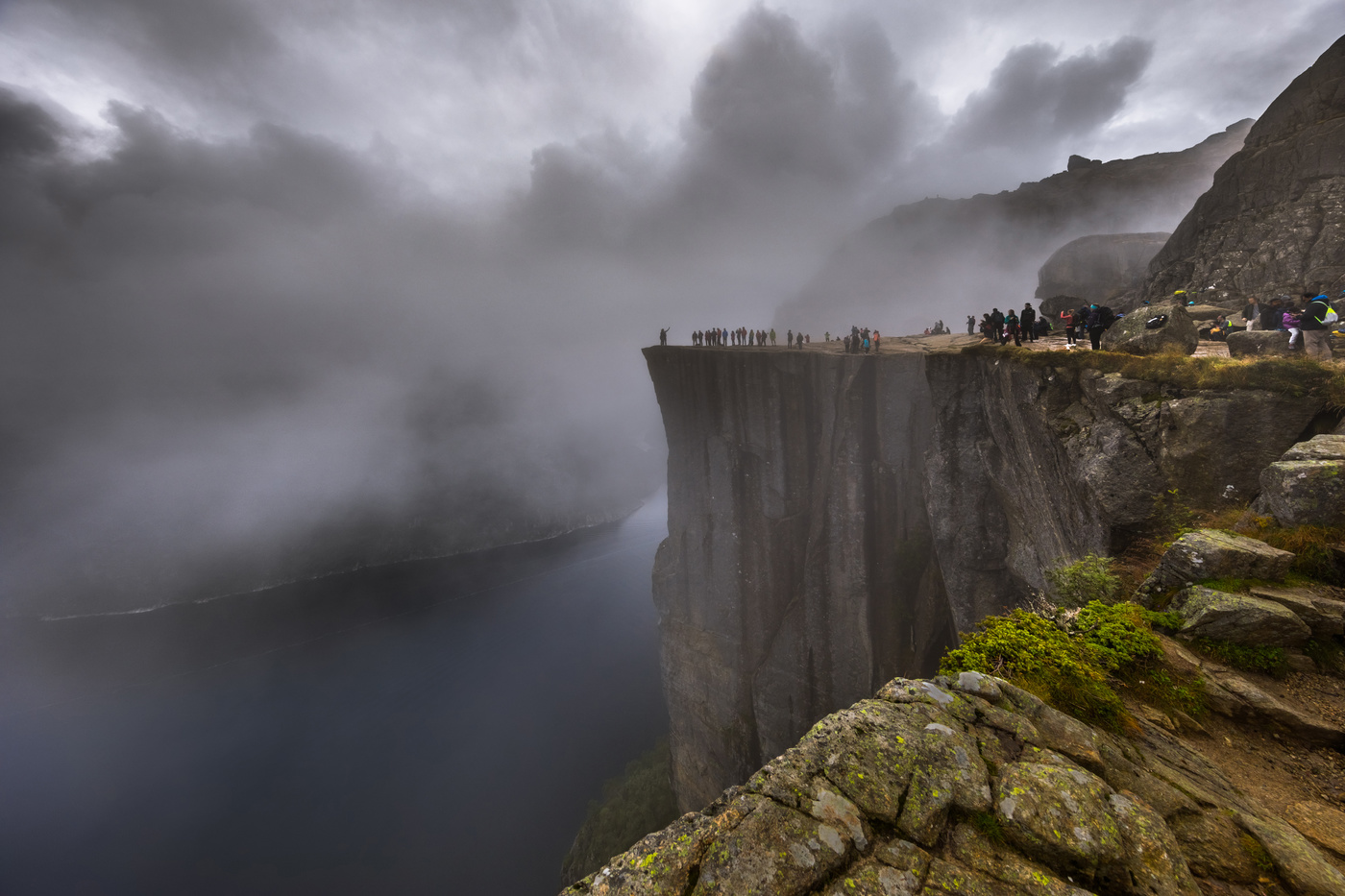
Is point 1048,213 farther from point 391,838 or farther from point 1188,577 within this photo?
point 391,838

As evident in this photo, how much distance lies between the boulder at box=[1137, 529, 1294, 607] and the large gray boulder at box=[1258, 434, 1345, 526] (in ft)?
4.62

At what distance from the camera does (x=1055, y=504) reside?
1642 cm

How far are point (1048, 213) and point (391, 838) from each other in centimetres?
13463

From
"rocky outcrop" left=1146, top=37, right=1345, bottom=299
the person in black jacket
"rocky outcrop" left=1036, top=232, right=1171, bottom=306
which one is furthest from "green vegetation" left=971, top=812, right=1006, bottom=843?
"rocky outcrop" left=1036, top=232, right=1171, bottom=306

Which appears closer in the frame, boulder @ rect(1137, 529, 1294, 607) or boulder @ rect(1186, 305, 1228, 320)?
boulder @ rect(1137, 529, 1294, 607)

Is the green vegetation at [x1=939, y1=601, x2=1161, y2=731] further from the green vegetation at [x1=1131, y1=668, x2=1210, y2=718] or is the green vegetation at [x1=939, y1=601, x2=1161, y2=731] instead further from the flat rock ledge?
the flat rock ledge

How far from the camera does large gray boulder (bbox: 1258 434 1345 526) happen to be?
26.2 ft

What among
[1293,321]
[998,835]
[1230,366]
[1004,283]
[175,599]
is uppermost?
[1004,283]

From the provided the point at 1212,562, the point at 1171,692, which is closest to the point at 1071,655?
the point at 1171,692

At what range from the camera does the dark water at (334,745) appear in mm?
49500

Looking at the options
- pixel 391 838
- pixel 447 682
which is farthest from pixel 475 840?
pixel 447 682

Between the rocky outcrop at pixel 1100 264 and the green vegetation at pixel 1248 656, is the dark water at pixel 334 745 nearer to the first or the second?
the green vegetation at pixel 1248 656

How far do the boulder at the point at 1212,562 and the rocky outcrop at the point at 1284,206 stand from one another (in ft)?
94.1

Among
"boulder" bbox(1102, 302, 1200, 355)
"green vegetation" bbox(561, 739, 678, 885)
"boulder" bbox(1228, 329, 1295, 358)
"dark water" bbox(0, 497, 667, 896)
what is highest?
"boulder" bbox(1102, 302, 1200, 355)
